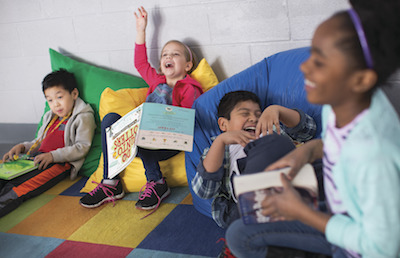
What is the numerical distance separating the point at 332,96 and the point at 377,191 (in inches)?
7.5

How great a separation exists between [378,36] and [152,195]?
4.44 ft

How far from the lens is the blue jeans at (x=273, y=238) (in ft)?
3.07

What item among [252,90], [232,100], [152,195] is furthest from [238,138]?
[152,195]

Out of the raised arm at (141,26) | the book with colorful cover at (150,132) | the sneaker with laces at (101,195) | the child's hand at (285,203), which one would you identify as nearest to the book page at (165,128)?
the book with colorful cover at (150,132)

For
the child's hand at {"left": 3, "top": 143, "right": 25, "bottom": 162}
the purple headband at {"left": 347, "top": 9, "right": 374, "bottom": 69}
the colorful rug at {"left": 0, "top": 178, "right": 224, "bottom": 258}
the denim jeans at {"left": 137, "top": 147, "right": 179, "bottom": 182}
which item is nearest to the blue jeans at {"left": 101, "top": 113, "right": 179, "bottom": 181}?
the denim jeans at {"left": 137, "top": 147, "right": 179, "bottom": 182}

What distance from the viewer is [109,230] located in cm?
169

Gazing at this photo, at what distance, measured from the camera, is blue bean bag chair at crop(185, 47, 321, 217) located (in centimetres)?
163

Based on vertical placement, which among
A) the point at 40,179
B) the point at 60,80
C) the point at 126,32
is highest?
the point at 126,32

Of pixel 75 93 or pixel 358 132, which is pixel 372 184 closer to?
pixel 358 132

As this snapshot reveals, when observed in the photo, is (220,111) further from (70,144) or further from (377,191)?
(70,144)

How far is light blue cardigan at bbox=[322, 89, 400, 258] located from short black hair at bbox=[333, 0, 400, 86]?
3.2 inches

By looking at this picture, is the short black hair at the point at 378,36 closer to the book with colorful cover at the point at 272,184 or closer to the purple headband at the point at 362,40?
the purple headband at the point at 362,40

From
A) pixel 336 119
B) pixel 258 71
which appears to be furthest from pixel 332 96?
pixel 258 71

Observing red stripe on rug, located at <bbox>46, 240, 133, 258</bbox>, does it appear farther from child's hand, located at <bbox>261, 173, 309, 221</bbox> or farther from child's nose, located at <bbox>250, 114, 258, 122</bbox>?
child's hand, located at <bbox>261, 173, 309, 221</bbox>
